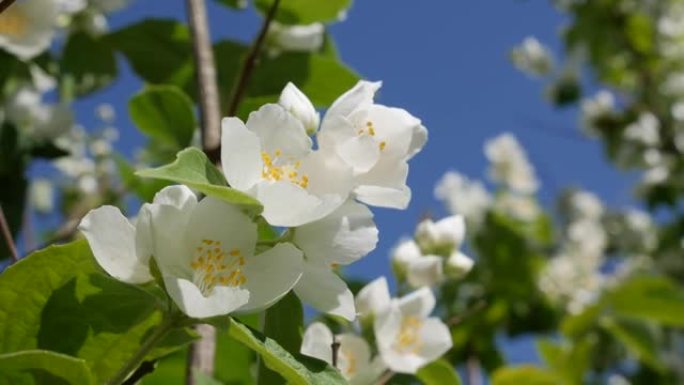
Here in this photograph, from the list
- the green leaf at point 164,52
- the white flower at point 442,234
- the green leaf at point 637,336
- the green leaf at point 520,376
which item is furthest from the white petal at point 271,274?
the green leaf at point 637,336

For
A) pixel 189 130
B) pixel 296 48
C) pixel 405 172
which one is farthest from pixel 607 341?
pixel 405 172

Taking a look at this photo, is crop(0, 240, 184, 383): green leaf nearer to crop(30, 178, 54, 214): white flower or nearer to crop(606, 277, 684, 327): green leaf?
crop(606, 277, 684, 327): green leaf

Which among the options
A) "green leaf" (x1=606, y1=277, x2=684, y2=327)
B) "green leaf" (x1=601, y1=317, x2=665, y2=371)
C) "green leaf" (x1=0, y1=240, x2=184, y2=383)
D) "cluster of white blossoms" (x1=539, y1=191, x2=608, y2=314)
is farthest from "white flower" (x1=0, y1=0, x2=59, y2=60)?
"cluster of white blossoms" (x1=539, y1=191, x2=608, y2=314)

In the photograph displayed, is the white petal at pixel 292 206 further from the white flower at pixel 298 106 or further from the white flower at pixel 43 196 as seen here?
the white flower at pixel 43 196

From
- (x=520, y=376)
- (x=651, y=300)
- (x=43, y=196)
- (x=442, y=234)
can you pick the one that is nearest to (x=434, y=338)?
(x=442, y=234)

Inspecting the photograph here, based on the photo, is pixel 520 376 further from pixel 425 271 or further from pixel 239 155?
pixel 239 155
